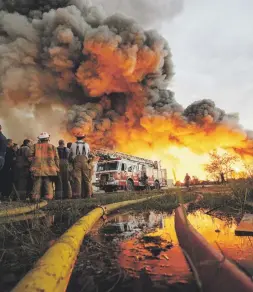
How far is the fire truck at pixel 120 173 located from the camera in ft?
49.9

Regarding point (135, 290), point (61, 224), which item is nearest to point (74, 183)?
point (61, 224)

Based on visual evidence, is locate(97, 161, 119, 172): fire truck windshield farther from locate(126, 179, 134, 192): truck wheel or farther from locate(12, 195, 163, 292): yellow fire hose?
locate(12, 195, 163, 292): yellow fire hose

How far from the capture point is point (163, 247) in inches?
82.5

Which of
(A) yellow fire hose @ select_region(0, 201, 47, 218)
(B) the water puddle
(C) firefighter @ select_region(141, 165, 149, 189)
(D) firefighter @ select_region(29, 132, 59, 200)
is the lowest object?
(B) the water puddle

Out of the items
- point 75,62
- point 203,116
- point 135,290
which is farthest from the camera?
point 75,62

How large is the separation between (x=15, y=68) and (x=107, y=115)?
8.86 meters

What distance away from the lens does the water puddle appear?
5.07 ft

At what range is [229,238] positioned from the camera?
2.35m

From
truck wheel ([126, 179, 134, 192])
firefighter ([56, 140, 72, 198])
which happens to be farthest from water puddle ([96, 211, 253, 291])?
truck wheel ([126, 179, 134, 192])

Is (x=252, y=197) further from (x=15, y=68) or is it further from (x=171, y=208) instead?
(x=15, y=68)

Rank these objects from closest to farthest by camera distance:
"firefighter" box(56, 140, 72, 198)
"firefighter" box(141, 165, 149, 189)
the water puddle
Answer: the water puddle < "firefighter" box(56, 140, 72, 198) < "firefighter" box(141, 165, 149, 189)

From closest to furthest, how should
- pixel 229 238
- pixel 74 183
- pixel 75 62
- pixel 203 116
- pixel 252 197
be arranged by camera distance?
pixel 229 238
pixel 252 197
pixel 74 183
pixel 203 116
pixel 75 62

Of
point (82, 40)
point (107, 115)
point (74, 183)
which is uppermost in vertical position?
point (82, 40)

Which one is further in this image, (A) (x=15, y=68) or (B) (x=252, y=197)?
(A) (x=15, y=68)
